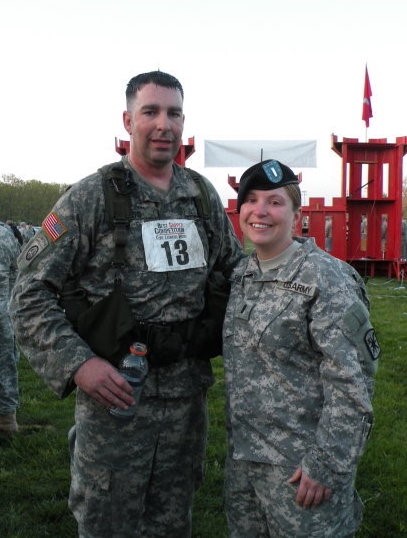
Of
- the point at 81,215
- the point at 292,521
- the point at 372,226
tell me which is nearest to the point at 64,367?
the point at 81,215

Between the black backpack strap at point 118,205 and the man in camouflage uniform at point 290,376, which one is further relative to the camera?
the black backpack strap at point 118,205

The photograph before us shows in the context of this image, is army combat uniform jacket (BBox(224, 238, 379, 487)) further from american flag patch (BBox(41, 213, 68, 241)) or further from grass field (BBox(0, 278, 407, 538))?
grass field (BBox(0, 278, 407, 538))

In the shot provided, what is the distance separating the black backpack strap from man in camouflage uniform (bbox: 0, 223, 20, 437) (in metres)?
3.24

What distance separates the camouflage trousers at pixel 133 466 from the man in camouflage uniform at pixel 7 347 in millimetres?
2724

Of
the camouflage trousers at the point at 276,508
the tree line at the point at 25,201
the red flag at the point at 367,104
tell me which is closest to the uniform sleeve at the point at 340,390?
the camouflage trousers at the point at 276,508

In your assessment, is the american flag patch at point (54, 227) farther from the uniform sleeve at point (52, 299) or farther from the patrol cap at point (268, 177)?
the patrol cap at point (268, 177)

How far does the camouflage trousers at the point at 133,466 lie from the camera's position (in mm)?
2529

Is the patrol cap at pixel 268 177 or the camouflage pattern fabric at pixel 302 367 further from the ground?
the patrol cap at pixel 268 177

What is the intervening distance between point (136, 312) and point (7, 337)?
329 cm

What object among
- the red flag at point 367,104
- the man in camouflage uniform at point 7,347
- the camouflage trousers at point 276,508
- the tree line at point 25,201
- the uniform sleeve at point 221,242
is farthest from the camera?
→ the tree line at point 25,201

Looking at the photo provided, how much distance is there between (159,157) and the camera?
100.0 inches

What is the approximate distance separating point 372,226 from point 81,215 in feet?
47.1

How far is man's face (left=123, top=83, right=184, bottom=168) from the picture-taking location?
98.7 inches

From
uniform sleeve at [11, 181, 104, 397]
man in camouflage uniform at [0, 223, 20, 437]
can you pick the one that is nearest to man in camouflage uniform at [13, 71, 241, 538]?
uniform sleeve at [11, 181, 104, 397]
